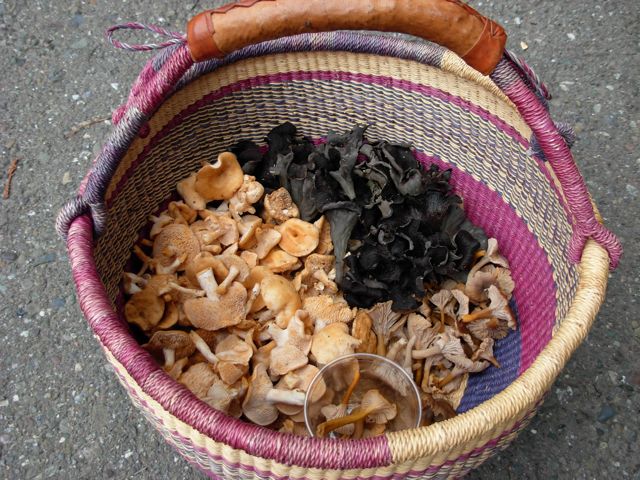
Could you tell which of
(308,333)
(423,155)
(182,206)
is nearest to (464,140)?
(423,155)

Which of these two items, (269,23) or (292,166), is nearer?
(269,23)

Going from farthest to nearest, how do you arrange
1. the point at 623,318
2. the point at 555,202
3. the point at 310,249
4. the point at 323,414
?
1. the point at 623,318
2. the point at 310,249
3. the point at 555,202
4. the point at 323,414

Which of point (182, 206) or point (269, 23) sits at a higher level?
point (269, 23)

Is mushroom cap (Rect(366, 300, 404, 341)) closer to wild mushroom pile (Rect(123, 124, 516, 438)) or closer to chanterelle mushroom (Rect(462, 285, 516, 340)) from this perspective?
wild mushroom pile (Rect(123, 124, 516, 438))

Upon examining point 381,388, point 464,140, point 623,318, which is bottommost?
point 623,318

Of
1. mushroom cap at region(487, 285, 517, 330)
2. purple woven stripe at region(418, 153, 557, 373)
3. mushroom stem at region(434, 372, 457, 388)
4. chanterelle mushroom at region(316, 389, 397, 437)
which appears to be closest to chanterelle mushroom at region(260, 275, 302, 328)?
chanterelle mushroom at region(316, 389, 397, 437)

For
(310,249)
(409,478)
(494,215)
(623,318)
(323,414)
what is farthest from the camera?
(623,318)

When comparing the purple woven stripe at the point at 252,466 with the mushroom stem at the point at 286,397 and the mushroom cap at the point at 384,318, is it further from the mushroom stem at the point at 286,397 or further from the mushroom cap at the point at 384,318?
the mushroom cap at the point at 384,318

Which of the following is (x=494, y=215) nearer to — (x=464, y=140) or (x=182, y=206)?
(x=464, y=140)
